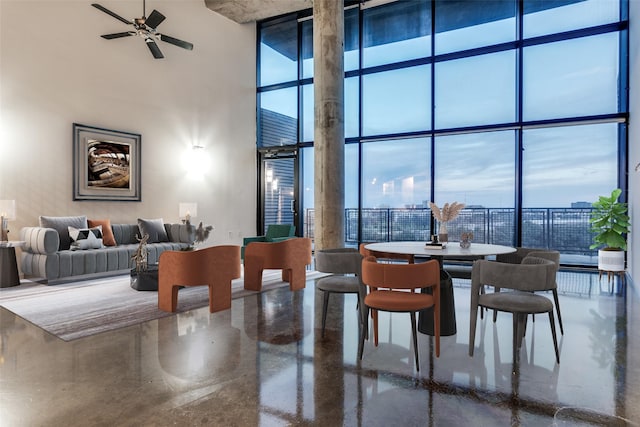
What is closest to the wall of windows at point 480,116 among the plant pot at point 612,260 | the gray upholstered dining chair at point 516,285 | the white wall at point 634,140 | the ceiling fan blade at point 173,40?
the white wall at point 634,140

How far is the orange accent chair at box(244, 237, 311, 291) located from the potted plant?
14.3 ft

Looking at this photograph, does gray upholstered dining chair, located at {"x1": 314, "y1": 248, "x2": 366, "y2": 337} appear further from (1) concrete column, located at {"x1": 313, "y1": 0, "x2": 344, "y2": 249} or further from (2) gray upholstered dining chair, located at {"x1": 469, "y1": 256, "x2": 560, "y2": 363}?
(1) concrete column, located at {"x1": 313, "y1": 0, "x2": 344, "y2": 249}

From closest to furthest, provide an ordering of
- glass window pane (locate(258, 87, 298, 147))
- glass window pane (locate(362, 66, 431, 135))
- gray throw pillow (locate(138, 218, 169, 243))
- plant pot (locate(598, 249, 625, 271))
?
plant pot (locate(598, 249, 625, 271)) → gray throw pillow (locate(138, 218, 169, 243)) → glass window pane (locate(362, 66, 431, 135)) → glass window pane (locate(258, 87, 298, 147))

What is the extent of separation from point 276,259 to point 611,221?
198 inches

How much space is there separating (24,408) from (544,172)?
24.9 ft

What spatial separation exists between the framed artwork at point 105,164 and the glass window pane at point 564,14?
739 cm

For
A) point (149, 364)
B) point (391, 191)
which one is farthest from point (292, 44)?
point (149, 364)

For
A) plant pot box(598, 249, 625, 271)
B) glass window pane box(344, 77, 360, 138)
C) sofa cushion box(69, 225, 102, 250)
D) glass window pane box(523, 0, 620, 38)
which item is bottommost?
plant pot box(598, 249, 625, 271)

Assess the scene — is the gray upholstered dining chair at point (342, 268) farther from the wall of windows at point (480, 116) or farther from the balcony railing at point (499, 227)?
the wall of windows at point (480, 116)

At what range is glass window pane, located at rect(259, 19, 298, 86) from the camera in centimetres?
951

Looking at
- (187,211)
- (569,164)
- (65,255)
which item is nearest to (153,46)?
(187,211)

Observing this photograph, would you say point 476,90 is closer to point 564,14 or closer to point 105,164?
point 564,14

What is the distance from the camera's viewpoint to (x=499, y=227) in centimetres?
756

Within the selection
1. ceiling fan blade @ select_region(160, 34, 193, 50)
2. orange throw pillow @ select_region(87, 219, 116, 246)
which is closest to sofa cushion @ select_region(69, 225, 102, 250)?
orange throw pillow @ select_region(87, 219, 116, 246)
